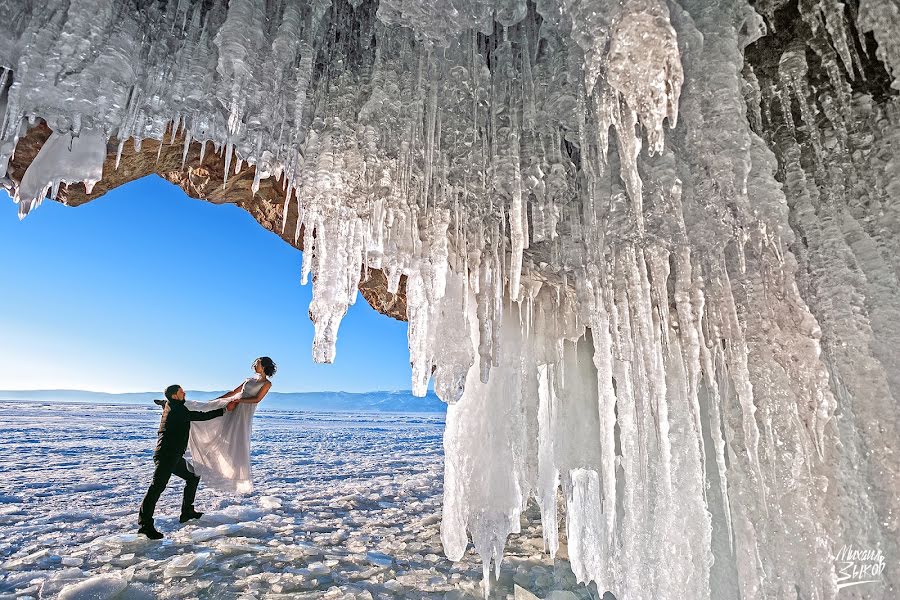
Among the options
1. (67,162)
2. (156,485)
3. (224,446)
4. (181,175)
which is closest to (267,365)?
(224,446)

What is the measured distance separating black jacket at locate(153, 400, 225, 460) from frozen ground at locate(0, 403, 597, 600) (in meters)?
0.83

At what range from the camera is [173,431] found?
4.76 m

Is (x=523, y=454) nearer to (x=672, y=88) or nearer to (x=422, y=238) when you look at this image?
(x=422, y=238)

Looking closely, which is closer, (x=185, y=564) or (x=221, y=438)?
(x=185, y=564)

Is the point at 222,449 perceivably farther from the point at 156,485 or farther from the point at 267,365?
the point at 267,365

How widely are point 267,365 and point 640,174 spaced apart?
4478mm

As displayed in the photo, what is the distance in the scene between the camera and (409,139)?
253 centimetres

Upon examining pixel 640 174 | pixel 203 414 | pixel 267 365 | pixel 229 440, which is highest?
pixel 640 174

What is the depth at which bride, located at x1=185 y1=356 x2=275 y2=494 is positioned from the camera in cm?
520

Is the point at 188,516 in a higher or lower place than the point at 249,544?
higher

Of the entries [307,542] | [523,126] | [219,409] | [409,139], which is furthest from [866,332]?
[219,409]

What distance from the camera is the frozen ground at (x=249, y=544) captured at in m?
3.66

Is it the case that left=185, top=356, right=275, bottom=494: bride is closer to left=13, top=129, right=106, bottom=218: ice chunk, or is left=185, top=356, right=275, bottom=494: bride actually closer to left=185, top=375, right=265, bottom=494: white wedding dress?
left=185, top=375, right=265, bottom=494: white wedding dress

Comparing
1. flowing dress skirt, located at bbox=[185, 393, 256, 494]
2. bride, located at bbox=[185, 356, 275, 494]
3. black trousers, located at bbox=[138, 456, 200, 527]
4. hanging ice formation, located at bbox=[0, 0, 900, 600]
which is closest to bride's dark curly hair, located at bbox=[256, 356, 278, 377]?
bride, located at bbox=[185, 356, 275, 494]
